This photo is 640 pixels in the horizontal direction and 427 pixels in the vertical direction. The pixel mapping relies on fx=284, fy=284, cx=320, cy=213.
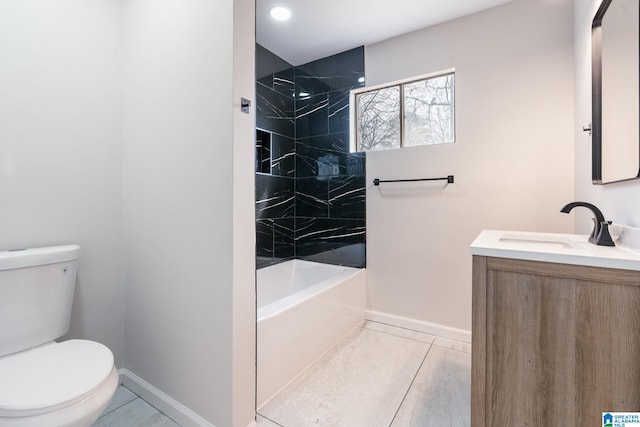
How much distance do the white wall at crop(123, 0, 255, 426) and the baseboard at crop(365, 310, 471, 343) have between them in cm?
148

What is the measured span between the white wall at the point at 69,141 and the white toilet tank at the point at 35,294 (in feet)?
0.52

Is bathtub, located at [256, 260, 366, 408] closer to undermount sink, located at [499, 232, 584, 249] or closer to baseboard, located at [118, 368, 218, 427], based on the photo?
baseboard, located at [118, 368, 218, 427]

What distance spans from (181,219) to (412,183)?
176 centimetres

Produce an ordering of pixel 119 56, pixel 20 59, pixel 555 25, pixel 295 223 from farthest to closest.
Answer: pixel 295 223 → pixel 555 25 → pixel 119 56 → pixel 20 59

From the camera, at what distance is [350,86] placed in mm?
2672

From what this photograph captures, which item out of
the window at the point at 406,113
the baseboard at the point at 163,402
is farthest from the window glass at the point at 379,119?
the baseboard at the point at 163,402

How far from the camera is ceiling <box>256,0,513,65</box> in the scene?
2.03m

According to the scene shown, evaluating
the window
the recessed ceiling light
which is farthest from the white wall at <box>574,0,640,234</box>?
the recessed ceiling light

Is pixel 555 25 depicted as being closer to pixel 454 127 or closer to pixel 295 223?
pixel 454 127

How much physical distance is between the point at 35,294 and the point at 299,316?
1.27 meters

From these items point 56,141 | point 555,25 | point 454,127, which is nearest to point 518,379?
point 454,127

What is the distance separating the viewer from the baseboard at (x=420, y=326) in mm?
2191

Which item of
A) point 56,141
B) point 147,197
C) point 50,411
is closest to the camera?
point 50,411

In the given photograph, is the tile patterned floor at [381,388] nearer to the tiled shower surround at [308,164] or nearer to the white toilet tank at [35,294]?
the tiled shower surround at [308,164]
